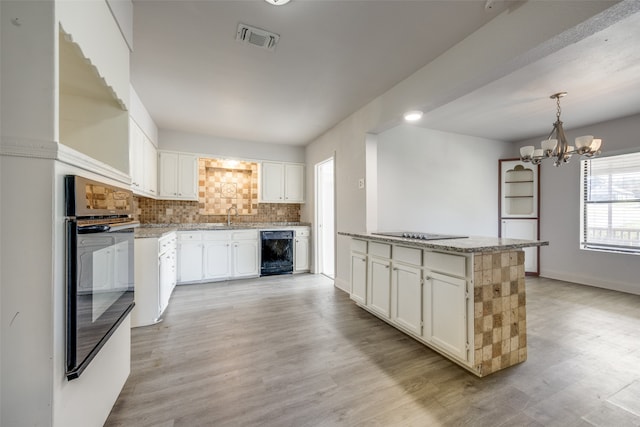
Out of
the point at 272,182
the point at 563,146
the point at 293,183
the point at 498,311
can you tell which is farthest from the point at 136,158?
the point at 563,146

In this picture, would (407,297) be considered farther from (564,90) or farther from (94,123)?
(564,90)

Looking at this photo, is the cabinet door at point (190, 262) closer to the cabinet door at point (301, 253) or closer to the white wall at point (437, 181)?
the cabinet door at point (301, 253)

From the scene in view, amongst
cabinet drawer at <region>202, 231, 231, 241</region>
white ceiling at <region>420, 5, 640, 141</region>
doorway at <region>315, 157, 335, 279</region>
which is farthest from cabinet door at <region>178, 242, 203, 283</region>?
white ceiling at <region>420, 5, 640, 141</region>

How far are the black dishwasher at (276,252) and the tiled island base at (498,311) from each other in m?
3.52

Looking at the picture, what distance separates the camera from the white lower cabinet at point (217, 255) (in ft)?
13.8

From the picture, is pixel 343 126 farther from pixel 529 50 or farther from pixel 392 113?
pixel 529 50

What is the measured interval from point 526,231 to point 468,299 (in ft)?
13.8

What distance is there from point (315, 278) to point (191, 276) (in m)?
2.08

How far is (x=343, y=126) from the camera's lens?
3.98m

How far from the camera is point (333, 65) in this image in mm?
2480

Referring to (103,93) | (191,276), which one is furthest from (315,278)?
(103,93)

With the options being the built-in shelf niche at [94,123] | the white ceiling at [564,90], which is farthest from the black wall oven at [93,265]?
the white ceiling at [564,90]

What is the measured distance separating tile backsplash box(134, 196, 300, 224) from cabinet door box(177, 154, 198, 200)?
1.00 feet

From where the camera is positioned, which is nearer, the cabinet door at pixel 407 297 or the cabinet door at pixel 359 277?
the cabinet door at pixel 407 297
